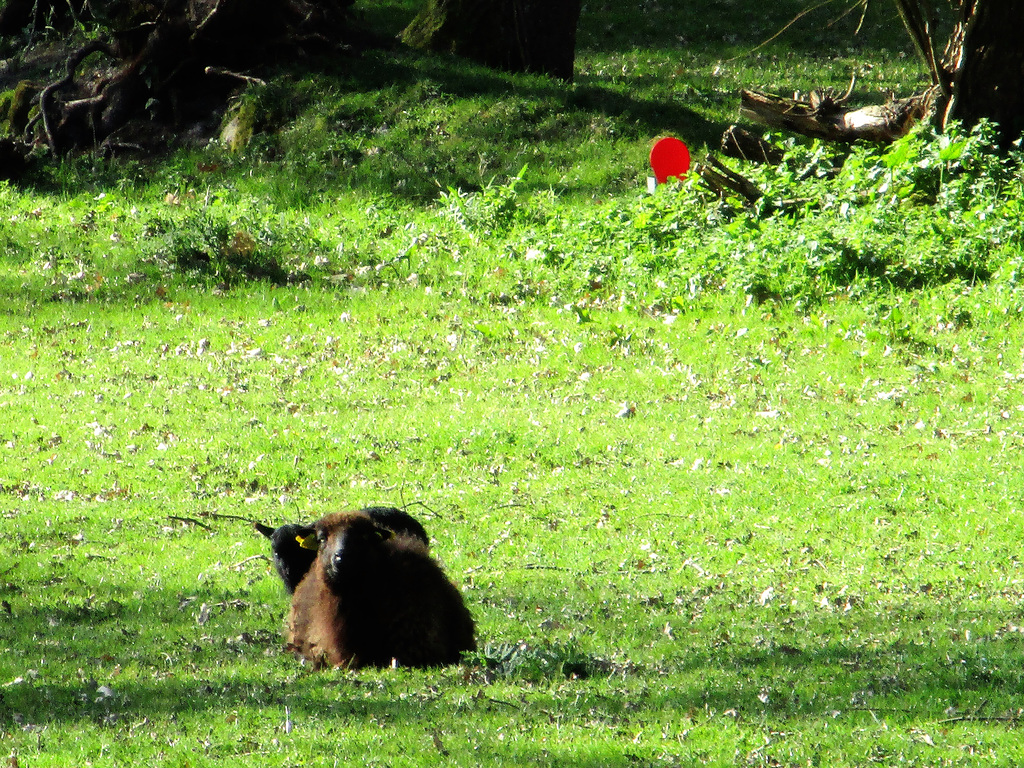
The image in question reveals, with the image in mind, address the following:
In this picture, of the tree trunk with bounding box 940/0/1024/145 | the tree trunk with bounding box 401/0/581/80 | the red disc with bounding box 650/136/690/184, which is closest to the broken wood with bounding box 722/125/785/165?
the red disc with bounding box 650/136/690/184

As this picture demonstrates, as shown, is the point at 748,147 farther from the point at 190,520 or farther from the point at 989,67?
the point at 190,520

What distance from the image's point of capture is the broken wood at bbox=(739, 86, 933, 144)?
15453 mm

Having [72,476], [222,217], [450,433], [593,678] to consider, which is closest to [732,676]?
[593,678]

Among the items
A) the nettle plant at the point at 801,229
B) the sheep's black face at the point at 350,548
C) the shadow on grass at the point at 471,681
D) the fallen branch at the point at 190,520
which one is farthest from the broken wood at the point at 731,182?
the sheep's black face at the point at 350,548

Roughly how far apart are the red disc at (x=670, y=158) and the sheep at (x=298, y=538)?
1002 cm

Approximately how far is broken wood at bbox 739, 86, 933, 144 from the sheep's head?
1169cm

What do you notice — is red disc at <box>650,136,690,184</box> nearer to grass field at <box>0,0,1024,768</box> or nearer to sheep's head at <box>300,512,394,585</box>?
grass field at <box>0,0,1024,768</box>

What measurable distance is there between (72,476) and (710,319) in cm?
679

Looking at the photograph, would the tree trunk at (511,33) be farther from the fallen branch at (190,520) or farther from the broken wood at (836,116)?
the fallen branch at (190,520)

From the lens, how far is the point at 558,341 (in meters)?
13.0

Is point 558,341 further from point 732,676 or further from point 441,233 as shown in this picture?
point 732,676

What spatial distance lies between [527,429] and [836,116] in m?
8.07

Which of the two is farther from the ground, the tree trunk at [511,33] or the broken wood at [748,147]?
the tree trunk at [511,33]

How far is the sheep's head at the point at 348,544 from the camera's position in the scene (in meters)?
5.70
